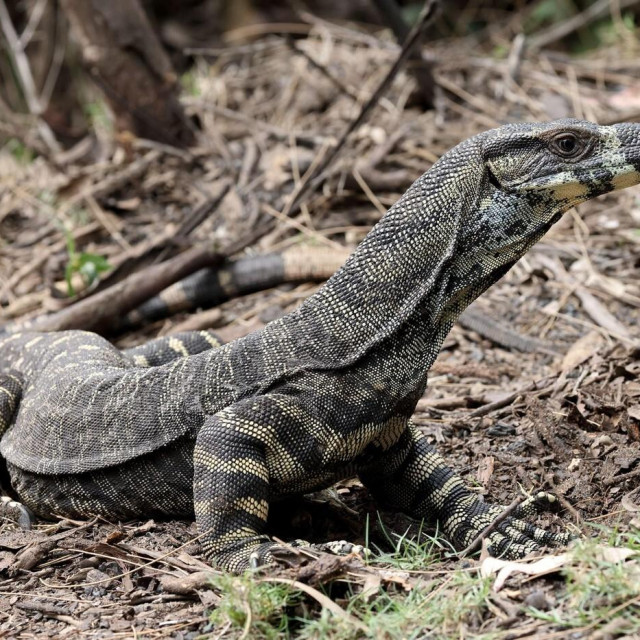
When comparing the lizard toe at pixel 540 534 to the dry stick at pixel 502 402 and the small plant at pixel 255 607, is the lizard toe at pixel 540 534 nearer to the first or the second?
the dry stick at pixel 502 402

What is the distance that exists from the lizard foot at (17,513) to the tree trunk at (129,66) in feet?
18.7

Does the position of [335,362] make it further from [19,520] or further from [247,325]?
[247,325]

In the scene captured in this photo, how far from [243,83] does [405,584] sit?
9532 millimetres

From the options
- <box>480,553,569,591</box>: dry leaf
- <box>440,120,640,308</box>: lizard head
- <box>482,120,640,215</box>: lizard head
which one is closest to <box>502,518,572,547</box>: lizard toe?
<box>480,553,569,591</box>: dry leaf

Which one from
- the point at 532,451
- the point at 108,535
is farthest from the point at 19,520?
the point at 532,451

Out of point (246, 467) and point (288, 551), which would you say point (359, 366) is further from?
point (288, 551)

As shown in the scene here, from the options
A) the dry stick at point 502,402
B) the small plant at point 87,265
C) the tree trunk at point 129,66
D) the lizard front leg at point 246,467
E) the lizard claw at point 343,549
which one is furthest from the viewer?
the tree trunk at point 129,66

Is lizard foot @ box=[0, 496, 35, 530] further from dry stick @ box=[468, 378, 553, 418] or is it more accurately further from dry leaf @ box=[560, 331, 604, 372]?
dry leaf @ box=[560, 331, 604, 372]

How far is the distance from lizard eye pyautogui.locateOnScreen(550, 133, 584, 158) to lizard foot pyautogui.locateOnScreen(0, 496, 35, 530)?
3.71 metres

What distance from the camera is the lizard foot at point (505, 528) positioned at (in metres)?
4.47

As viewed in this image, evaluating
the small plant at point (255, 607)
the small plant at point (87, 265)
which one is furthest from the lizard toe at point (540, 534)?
the small plant at point (87, 265)

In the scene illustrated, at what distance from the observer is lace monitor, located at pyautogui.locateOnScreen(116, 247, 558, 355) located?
796 centimetres

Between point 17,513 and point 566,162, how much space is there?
12.4 feet

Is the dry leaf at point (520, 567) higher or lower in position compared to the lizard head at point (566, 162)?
lower
